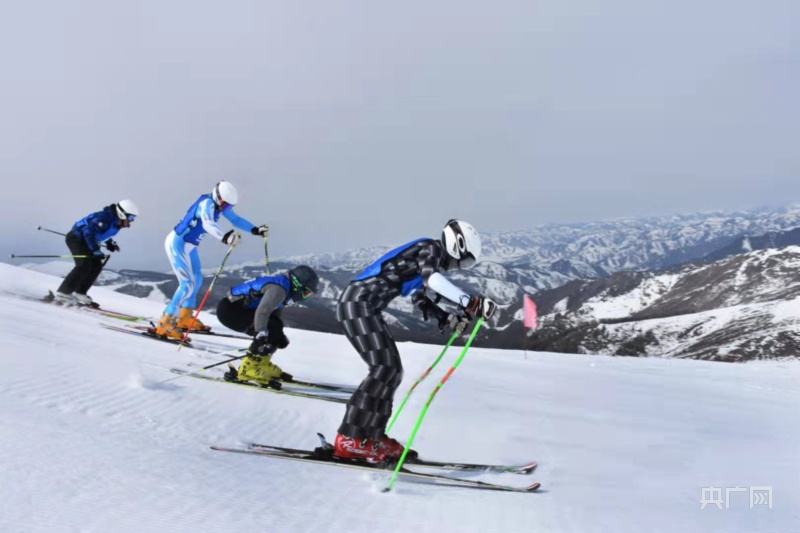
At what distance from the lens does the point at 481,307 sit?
187 inches

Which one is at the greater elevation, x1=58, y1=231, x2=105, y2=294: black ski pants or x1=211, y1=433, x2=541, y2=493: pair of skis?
x1=58, y1=231, x2=105, y2=294: black ski pants

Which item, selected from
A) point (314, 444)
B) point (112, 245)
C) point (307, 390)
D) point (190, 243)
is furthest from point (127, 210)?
point (314, 444)

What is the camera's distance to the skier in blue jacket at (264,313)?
26.2 ft

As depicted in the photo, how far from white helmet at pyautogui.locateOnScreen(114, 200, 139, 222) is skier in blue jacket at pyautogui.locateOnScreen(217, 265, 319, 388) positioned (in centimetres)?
563

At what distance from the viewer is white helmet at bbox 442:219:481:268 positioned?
522cm

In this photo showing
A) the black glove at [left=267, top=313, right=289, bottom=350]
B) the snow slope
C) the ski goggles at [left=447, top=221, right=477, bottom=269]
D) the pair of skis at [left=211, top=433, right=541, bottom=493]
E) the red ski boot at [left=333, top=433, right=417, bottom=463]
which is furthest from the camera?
the black glove at [left=267, top=313, right=289, bottom=350]

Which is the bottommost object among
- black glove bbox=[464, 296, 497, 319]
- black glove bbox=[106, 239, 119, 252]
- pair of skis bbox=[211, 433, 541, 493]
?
pair of skis bbox=[211, 433, 541, 493]

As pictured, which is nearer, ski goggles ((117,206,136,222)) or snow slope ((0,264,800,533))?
snow slope ((0,264,800,533))

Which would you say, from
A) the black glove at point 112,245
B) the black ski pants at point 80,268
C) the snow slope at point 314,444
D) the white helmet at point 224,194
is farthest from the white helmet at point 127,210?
the white helmet at point 224,194

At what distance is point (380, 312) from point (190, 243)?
6.92 metres

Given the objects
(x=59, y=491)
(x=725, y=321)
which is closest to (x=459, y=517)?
(x=59, y=491)

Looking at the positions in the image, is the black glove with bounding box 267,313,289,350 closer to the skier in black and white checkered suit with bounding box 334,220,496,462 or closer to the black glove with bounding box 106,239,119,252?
the skier in black and white checkered suit with bounding box 334,220,496,462

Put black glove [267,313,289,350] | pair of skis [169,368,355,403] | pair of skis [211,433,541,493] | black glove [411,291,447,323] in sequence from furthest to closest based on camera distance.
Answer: black glove [267,313,289,350], pair of skis [169,368,355,403], black glove [411,291,447,323], pair of skis [211,433,541,493]

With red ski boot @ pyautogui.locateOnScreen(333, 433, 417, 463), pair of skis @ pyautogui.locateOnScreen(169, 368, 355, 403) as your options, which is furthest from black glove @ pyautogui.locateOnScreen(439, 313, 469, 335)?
pair of skis @ pyautogui.locateOnScreen(169, 368, 355, 403)
